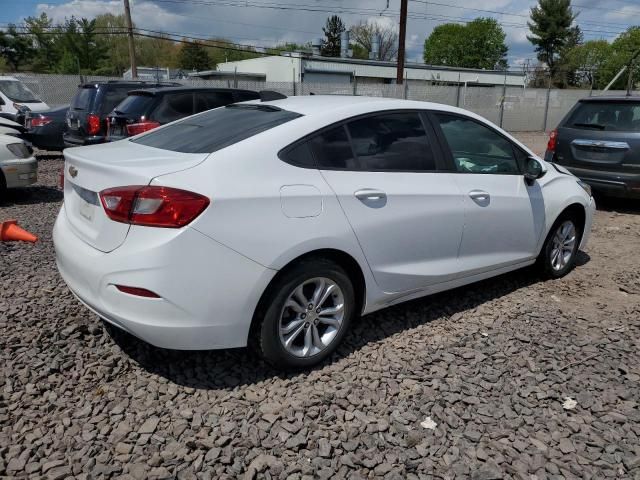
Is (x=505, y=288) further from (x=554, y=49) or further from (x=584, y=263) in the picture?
(x=554, y=49)

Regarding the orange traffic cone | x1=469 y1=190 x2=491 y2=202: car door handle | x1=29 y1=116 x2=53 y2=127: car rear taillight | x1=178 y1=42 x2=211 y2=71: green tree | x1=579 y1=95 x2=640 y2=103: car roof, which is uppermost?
x1=178 y1=42 x2=211 y2=71: green tree

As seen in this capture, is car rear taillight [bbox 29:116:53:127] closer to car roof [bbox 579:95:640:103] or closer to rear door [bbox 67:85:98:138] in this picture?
rear door [bbox 67:85:98:138]

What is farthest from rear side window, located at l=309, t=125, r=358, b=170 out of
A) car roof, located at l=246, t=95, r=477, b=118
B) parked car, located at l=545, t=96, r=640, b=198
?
parked car, located at l=545, t=96, r=640, b=198

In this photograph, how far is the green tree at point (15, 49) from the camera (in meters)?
68.6

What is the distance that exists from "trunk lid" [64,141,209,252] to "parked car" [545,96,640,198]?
6.43 m

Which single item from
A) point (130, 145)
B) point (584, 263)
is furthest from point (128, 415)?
point (584, 263)

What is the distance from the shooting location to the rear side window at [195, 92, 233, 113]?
A: 8.87 m

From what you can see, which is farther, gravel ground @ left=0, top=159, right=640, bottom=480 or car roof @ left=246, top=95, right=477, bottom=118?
car roof @ left=246, top=95, right=477, bottom=118

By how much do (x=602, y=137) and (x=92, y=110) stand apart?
8842 millimetres

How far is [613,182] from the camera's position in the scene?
7344mm

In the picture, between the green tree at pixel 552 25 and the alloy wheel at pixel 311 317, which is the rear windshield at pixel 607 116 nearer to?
the alloy wheel at pixel 311 317

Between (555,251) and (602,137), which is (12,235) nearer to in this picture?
(555,251)

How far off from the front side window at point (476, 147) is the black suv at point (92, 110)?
306 inches

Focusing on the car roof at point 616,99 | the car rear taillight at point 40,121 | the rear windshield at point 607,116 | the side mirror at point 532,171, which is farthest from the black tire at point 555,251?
the car rear taillight at point 40,121
